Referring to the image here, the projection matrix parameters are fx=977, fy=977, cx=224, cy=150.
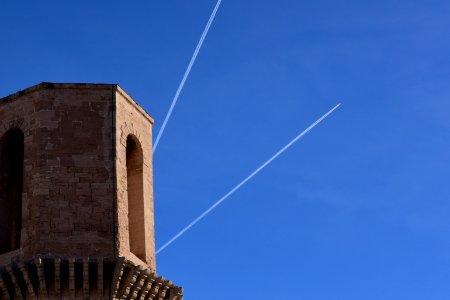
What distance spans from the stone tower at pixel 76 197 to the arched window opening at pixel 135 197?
0.06 feet

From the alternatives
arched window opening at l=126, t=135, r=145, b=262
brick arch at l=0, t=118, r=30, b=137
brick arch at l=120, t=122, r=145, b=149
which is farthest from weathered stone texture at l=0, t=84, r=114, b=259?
arched window opening at l=126, t=135, r=145, b=262

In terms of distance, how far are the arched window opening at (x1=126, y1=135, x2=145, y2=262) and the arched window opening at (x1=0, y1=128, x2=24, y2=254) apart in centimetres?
195

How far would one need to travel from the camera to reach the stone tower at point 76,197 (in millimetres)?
15539

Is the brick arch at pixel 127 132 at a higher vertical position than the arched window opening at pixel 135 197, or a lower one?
higher

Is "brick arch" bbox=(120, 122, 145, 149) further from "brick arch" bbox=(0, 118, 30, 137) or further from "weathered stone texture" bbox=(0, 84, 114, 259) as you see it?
"brick arch" bbox=(0, 118, 30, 137)

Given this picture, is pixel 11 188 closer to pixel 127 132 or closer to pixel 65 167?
pixel 65 167

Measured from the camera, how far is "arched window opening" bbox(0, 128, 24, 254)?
1708 cm

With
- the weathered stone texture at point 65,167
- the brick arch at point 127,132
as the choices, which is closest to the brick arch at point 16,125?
the weathered stone texture at point 65,167

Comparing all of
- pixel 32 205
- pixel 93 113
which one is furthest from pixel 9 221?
pixel 93 113

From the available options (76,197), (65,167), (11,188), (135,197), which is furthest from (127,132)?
(11,188)

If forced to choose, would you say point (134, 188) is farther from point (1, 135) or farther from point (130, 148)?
point (1, 135)

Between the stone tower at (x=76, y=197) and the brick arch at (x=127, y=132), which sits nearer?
the stone tower at (x=76, y=197)

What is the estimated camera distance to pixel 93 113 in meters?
17.0

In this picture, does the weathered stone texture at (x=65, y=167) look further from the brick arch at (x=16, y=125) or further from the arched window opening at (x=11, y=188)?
the arched window opening at (x=11, y=188)
